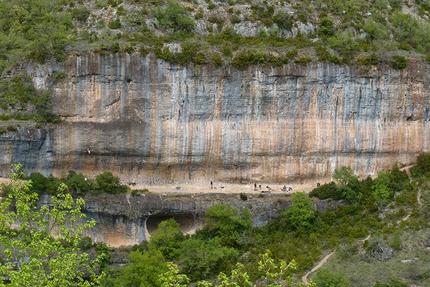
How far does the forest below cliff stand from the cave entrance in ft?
4.15

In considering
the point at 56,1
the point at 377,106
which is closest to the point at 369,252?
the point at 377,106

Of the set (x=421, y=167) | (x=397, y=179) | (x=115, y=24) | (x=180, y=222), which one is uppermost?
(x=115, y=24)

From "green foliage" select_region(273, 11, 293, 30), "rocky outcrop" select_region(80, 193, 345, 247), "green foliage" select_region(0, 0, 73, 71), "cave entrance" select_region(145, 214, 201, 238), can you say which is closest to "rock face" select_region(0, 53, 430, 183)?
"green foliage" select_region(0, 0, 73, 71)

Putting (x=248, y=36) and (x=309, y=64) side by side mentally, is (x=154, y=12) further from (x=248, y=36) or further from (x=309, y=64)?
(x=309, y=64)

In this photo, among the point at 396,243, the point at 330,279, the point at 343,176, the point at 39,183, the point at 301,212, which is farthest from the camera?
the point at 343,176

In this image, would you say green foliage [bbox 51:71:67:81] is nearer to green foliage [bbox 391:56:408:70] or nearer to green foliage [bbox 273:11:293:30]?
green foliage [bbox 273:11:293:30]

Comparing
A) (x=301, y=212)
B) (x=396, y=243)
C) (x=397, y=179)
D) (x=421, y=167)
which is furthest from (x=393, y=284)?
(x=421, y=167)

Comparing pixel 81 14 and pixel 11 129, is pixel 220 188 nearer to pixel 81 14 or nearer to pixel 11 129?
pixel 11 129

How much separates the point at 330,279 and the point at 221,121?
1514 centimetres

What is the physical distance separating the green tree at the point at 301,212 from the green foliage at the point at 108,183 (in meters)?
10.8

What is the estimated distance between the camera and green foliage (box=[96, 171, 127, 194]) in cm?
4853

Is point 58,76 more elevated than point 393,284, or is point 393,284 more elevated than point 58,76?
point 58,76

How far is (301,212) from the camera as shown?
4778 centimetres

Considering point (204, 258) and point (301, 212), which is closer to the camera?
point (204, 258)
